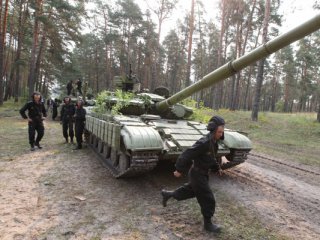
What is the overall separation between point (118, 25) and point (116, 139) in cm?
2878

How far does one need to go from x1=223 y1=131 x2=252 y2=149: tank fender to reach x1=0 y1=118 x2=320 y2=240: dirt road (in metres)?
0.76

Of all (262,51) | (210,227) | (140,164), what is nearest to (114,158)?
(140,164)

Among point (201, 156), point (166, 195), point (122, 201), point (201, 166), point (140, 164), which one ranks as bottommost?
point (122, 201)

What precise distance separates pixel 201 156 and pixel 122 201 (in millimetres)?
1927

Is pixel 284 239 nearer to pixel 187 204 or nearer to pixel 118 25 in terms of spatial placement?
pixel 187 204

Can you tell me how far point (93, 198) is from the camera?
17.6 feet

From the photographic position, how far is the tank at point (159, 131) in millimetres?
4828

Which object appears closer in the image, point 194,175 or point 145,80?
point 194,175

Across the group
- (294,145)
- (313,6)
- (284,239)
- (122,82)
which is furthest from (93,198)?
(313,6)

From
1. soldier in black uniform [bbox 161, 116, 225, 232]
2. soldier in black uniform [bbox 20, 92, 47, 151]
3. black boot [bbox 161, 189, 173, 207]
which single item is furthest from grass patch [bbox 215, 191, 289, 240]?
soldier in black uniform [bbox 20, 92, 47, 151]

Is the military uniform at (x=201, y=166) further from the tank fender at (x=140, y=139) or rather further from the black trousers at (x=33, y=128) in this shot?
the black trousers at (x=33, y=128)

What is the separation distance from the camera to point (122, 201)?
17.3 ft

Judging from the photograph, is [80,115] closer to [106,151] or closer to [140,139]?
[106,151]

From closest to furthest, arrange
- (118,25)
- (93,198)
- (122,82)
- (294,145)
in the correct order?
(93,198) → (122,82) → (294,145) → (118,25)
